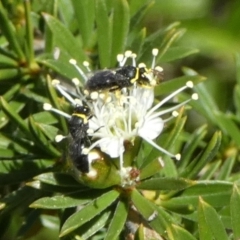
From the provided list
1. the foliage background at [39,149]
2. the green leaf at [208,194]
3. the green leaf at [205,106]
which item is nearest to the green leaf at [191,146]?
the foliage background at [39,149]

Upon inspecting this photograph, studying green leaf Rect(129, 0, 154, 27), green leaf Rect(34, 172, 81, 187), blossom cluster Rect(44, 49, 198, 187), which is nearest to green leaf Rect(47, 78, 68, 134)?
blossom cluster Rect(44, 49, 198, 187)

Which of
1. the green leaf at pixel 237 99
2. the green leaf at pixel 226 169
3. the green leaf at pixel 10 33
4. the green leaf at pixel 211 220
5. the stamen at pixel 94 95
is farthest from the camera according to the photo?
the green leaf at pixel 237 99

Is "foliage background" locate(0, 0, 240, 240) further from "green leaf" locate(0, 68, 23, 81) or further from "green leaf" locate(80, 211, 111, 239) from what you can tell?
"green leaf" locate(80, 211, 111, 239)

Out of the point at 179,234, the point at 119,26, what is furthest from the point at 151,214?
the point at 119,26

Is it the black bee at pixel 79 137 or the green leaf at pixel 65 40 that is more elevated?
the green leaf at pixel 65 40

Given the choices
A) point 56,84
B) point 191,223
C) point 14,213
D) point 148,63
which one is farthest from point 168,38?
point 14,213

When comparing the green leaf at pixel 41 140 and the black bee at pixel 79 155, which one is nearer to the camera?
the black bee at pixel 79 155

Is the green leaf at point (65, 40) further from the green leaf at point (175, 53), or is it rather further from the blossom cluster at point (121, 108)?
the green leaf at point (175, 53)
